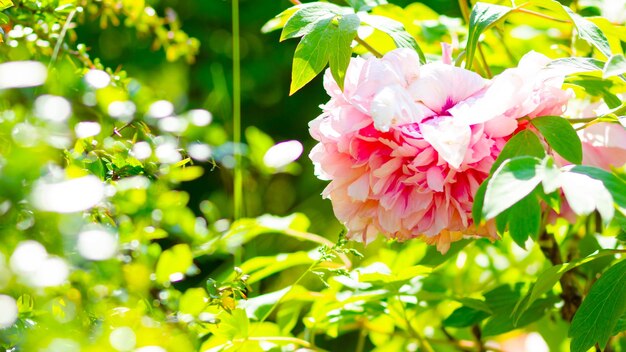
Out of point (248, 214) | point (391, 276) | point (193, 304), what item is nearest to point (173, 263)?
point (193, 304)

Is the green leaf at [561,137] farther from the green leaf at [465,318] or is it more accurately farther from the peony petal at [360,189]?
the green leaf at [465,318]

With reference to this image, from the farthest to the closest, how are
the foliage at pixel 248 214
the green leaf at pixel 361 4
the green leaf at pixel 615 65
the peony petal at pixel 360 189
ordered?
1. the green leaf at pixel 361 4
2. the peony petal at pixel 360 189
3. the green leaf at pixel 615 65
4. the foliage at pixel 248 214

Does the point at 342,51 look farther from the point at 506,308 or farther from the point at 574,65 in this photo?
the point at 506,308

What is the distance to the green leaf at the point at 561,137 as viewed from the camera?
20.5 inches

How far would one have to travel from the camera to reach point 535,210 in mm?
454

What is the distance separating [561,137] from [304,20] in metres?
0.19

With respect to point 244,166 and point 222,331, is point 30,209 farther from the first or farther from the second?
point 244,166

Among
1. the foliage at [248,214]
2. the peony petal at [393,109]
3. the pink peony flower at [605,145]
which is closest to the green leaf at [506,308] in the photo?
the foliage at [248,214]

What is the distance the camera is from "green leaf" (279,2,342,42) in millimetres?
570

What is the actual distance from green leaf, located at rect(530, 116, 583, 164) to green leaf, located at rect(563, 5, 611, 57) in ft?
0.20

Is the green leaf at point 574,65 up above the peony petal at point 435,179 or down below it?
above

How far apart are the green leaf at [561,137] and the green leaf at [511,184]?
0.09m

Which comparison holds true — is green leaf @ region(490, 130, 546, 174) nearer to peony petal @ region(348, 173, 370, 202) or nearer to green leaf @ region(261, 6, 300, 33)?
peony petal @ region(348, 173, 370, 202)

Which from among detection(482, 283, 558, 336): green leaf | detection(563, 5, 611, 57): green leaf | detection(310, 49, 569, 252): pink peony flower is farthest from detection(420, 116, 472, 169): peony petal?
Answer: detection(482, 283, 558, 336): green leaf
